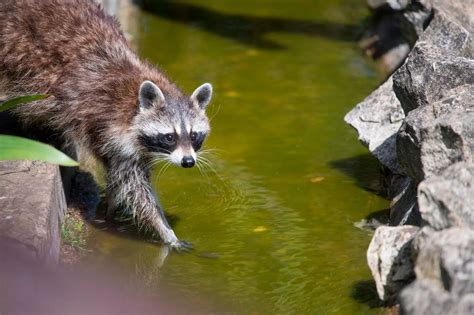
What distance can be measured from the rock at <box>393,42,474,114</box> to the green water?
0.92 m

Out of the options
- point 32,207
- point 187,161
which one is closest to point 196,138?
point 187,161

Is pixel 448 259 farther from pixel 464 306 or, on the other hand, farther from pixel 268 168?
pixel 268 168

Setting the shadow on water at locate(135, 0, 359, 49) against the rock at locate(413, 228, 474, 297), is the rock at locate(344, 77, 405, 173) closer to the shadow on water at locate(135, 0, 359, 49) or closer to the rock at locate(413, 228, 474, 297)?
the rock at locate(413, 228, 474, 297)

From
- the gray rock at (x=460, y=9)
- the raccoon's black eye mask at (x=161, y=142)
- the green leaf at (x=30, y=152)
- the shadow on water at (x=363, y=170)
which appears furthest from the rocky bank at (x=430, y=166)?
the green leaf at (x=30, y=152)

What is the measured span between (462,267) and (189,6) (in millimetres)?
7395

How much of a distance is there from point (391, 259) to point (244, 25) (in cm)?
598

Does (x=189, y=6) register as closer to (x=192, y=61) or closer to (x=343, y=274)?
(x=192, y=61)

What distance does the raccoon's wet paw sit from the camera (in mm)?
6129

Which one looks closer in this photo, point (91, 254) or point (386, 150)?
point (91, 254)

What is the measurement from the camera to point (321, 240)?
627 cm

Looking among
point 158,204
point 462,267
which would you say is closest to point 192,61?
point 158,204

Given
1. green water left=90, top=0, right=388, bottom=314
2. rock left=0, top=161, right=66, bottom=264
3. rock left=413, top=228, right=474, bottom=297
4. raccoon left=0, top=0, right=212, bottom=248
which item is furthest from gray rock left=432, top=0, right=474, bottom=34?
rock left=413, top=228, right=474, bottom=297

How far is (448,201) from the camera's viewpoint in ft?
14.7

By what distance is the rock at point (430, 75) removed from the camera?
6.12 meters
